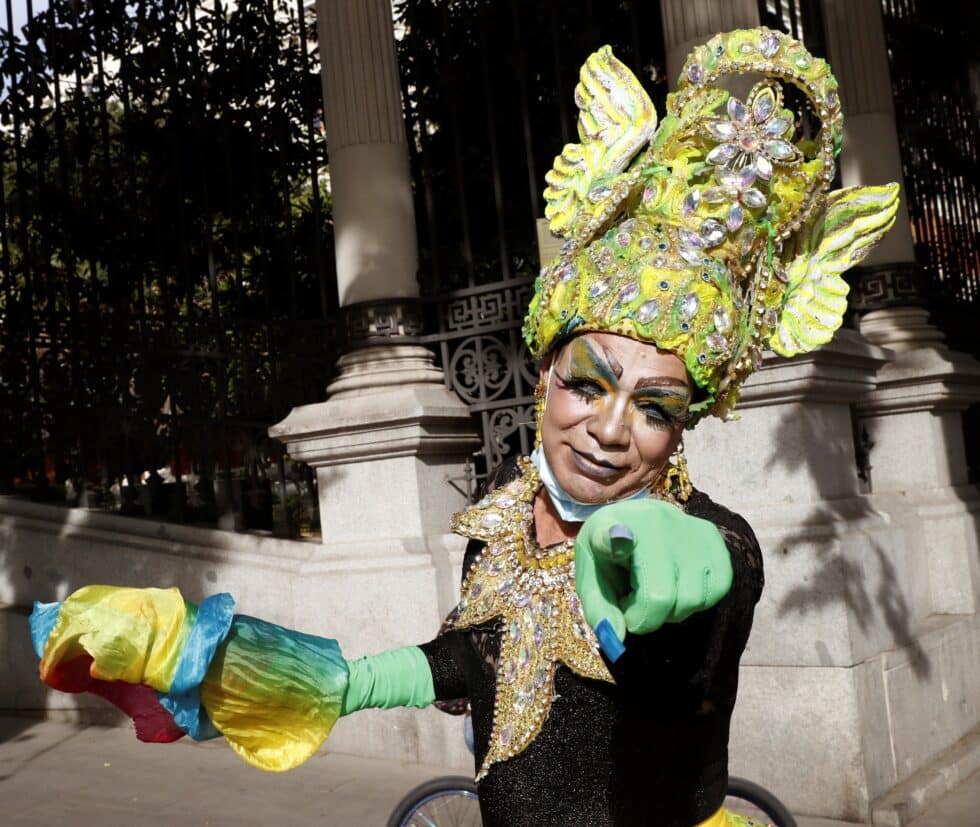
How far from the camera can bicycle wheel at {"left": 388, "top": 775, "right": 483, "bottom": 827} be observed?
4.18 meters

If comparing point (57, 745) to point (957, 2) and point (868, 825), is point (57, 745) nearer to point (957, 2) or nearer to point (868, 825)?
point (868, 825)

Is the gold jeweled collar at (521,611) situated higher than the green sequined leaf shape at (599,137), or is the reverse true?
the green sequined leaf shape at (599,137)

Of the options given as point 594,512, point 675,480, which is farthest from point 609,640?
point 675,480

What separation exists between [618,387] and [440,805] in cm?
272

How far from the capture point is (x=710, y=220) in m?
2.15

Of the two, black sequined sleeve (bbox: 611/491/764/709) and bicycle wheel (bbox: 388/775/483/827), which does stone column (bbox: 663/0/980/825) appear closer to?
bicycle wheel (bbox: 388/775/483/827)

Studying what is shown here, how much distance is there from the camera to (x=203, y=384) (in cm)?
725

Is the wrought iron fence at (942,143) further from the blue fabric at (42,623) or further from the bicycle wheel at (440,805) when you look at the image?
the blue fabric at (42,623)

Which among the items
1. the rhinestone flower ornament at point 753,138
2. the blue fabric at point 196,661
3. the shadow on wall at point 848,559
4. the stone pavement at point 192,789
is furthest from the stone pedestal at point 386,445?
the blue fabric at point 196,661

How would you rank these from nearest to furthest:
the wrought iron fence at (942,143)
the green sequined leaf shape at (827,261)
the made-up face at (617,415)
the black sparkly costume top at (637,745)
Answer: the black sparkly costume top at (637,745) < the made-up face at (617,415) < the green sequined leaf shape at (827,261) < the wrought iron fence at (942,143)

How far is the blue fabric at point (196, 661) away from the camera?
1.87 metres

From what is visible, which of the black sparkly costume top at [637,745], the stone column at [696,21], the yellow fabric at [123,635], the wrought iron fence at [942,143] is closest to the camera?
the yellow fabric at [123,635]

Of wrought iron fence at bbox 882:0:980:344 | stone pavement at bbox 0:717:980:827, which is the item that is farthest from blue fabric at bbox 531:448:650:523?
wrought iron fence at bbox 882:0:980:344

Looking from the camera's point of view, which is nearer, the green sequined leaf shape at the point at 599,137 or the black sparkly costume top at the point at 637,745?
the black sparkly costume top at the point at 637,745
